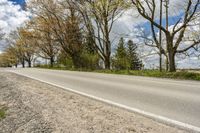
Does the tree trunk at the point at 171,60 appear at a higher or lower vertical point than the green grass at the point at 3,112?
higher

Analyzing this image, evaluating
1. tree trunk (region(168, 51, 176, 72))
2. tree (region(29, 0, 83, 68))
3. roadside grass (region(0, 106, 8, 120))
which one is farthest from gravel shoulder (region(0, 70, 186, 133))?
tree (region(29, 0, 83, 68))

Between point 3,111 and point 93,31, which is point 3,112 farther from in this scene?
point 93,31

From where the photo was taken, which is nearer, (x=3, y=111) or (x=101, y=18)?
(x=3, y=111)

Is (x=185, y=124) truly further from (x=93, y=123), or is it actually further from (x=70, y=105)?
(x=70, y=105)

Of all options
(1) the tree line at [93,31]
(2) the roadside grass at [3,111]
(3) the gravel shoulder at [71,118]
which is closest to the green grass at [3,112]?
(2) the roadside grass at [3,111]

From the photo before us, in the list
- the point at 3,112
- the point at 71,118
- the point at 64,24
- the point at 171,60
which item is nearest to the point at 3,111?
the point at 3,112

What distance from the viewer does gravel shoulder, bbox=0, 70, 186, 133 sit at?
252 inches

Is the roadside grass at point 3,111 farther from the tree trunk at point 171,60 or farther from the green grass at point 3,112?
the tree trunk at point 171,60

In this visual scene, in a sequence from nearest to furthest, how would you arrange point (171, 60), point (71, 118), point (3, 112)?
point (71, 118)
point (3, 112)
point (171, 60)

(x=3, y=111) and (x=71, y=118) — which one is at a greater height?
(x=71, y=118)

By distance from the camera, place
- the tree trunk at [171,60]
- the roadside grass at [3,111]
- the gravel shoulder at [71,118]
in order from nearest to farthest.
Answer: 1. the gravel shoulder at [71,118]
2. the roadside grass at [3,111]
3. the tree trunk at [171,60]

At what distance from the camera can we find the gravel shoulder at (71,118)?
6.40 metres

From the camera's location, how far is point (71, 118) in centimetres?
750

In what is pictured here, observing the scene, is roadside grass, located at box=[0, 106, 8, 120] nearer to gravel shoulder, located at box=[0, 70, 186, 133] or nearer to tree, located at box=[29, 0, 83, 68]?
gravel shoulder, located at box=[0, 70, 186, 133]
